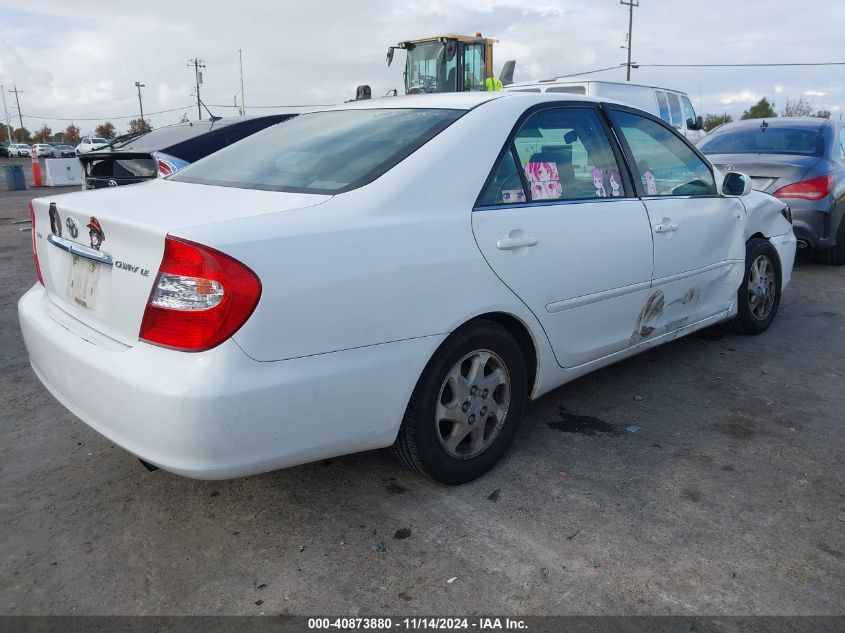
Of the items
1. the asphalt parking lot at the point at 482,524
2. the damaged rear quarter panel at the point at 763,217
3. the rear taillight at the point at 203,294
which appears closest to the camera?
the rear taillight at the point at 203,294

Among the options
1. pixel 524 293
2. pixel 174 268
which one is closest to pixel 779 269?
pixel 524 293

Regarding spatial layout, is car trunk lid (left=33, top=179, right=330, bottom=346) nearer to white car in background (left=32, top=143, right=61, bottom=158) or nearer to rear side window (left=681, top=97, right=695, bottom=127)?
rear side window (left=681, top=97, right=695, bottom=127)

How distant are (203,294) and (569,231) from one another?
167cm

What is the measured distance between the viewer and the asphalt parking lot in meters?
2.29

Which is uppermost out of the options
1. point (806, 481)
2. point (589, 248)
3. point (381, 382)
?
point (589, 248)

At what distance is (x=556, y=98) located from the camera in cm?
342

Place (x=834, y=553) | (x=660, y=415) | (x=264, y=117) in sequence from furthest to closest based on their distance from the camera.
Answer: (x=264, y=117) < (x=660, y=415) < (x=834, y=553)

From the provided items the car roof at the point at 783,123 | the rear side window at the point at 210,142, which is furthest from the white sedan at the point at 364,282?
the car roof at the point at 783,123

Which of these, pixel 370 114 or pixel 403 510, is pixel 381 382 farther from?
pixel 370 114

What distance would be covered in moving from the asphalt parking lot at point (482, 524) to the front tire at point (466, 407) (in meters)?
0.13

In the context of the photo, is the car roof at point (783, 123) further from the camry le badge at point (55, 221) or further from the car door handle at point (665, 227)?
the camry le badge at point (55, 221)

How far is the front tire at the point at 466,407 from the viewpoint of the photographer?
8.86ft

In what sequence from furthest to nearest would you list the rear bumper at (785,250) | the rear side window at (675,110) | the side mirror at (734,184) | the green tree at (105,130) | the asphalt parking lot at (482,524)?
the green tree at (105,130) < the rear side window at (675,110) < the rear bumper at (785,250) < the side mirror at (734,184) < the asphalt parking lot at (482,524)

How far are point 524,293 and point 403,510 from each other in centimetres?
99
